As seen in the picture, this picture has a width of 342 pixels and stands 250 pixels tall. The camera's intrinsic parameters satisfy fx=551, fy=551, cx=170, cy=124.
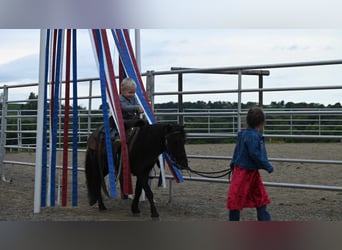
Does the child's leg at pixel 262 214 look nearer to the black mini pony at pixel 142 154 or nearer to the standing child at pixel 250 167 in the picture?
the standing child at pixel 250 167

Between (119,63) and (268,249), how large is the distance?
3.43m

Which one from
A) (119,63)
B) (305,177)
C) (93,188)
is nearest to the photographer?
(93,188)

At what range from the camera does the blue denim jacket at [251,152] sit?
3.78 m

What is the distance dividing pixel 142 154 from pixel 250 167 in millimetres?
1396

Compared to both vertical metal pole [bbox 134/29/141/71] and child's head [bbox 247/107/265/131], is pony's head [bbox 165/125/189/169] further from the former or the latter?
vertical metal pole [bbox 134/29/141/71]

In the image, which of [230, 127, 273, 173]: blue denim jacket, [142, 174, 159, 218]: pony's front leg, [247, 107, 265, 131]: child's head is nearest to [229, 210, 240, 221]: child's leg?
[230, 127, 273, 173]: blue denim jacket

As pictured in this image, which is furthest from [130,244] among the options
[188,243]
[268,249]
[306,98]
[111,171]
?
[306,98]

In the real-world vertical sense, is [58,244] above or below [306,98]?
below

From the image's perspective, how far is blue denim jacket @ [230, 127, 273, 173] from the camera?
12.4 ft

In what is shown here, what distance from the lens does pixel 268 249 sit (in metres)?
2.99

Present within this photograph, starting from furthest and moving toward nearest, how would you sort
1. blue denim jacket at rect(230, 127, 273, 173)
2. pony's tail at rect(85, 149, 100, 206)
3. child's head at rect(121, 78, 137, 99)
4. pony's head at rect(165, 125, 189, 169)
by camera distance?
pony's tail at rect(85, 149, 100, 206)
child's head at rect(121, 78, 137, 99)
pony's head at rect(165, 125, 189, 169)
blue denim jacket at rect(230, 127, 273, 173)

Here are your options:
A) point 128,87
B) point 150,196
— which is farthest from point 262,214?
point 128,87

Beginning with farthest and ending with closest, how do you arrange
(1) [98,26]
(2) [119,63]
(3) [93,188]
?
1. (2) [119,63]
2. (3) [93,188]
3. (1) [98,26]
